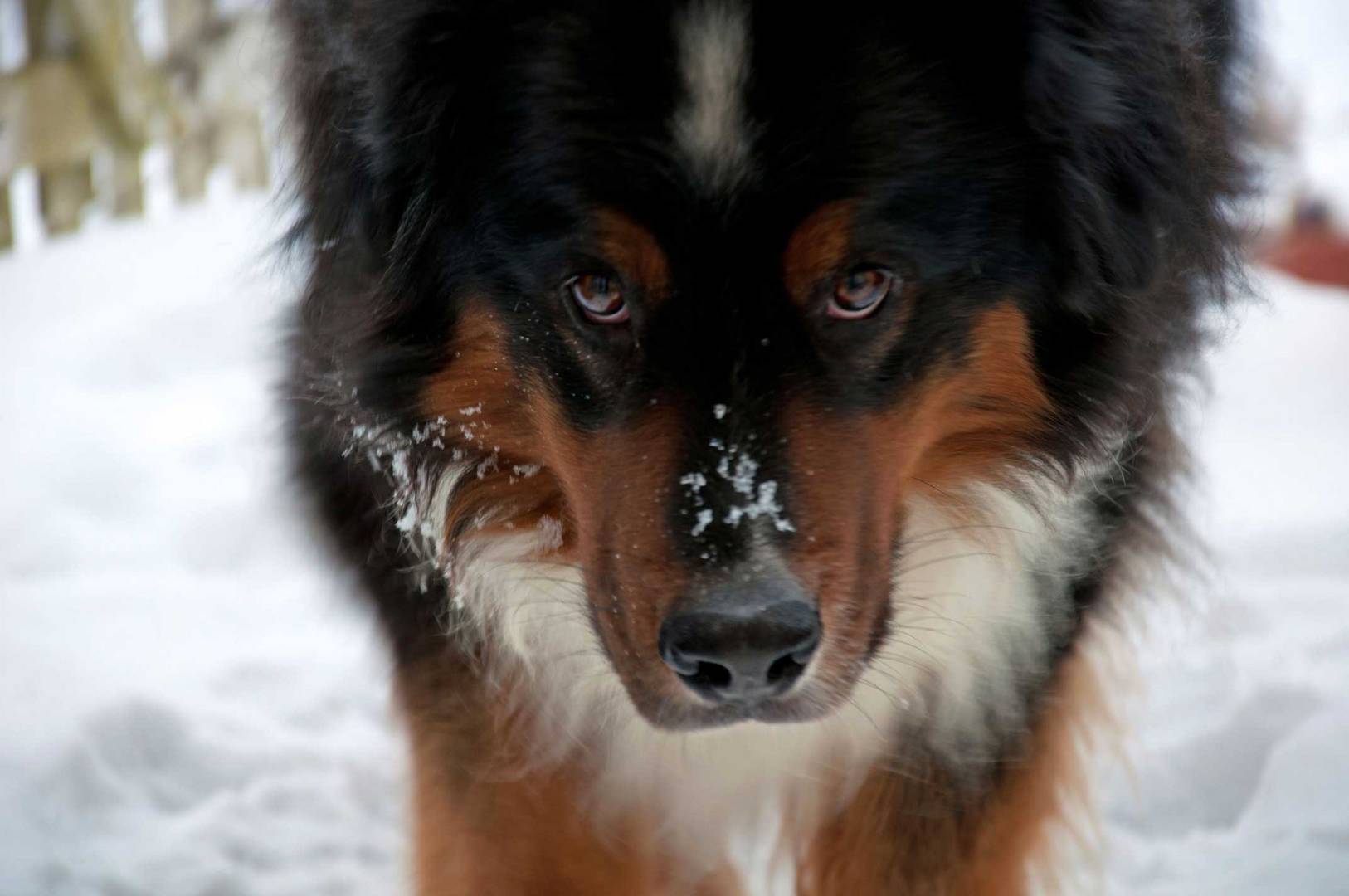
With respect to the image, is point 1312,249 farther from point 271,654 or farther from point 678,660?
point 678,660

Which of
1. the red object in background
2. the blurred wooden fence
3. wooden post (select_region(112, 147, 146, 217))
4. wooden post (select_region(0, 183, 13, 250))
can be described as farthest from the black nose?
wooden post (select_region(112, 147, 146, 217))

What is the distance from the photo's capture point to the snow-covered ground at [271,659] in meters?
2.67

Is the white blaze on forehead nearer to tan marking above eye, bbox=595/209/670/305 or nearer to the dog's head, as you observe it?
the dog's head

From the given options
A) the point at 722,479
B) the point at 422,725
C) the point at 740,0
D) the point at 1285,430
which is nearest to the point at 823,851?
the point at 422,725

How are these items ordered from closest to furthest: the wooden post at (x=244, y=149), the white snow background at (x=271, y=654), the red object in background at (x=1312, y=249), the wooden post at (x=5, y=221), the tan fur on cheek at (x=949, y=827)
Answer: the tan fur on cheek at (x=949, y=827), the white snow background at (x=271, y=654), the red object in background at (x=1312, y=249), the wooden post at (x=5, y=221), the wooden post at (x=244, y=149)

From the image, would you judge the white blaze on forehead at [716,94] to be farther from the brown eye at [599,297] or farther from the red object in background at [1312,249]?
the red object in background at [1312,249]

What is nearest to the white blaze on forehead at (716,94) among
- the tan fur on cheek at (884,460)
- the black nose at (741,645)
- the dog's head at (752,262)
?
the dog's head at (752,262)

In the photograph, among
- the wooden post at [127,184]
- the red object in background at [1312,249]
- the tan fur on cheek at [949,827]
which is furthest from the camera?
the wooden post at [127,184]

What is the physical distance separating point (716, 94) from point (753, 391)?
39cm

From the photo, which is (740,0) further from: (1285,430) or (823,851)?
(1285,430)

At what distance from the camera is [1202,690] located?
3.20m

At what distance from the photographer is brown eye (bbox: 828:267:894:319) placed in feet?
5.94

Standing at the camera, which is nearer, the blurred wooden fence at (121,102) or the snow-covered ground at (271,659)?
the snow-covered ground at (271,659)

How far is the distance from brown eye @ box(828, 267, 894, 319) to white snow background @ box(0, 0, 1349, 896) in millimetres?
759
